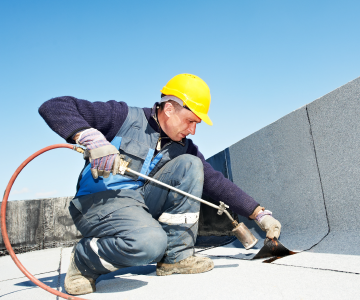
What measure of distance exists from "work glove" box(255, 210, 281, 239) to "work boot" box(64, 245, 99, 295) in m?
1.11

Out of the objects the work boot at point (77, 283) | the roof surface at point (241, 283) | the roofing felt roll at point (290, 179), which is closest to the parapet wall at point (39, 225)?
the roof surface at point (241, 283)

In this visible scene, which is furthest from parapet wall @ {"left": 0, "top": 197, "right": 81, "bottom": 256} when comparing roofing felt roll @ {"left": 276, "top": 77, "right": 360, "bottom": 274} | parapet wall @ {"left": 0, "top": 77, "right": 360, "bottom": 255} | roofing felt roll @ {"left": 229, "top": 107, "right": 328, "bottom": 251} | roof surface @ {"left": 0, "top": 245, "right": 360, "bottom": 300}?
roofing felt roll @ {"left": 276, "top": 77, "right": 360, "bottom": 274}

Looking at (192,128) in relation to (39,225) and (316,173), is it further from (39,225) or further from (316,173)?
(39,225)

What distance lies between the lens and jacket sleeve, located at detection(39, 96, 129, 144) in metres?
1.46

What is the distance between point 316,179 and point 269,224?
50 cm

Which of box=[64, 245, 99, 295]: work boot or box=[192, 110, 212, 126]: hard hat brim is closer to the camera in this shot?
box=[64, 245, 99, 295]: work boot

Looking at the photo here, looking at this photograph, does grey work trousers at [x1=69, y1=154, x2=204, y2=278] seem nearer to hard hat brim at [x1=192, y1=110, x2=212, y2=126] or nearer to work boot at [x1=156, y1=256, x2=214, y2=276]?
work boot at [x1=156, y1=256, x2=214, y2=276]

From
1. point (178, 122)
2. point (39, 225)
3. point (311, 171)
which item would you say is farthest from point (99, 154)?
point (39, 225)

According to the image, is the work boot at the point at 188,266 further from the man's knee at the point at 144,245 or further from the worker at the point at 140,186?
the man's knee at the point at 144,245

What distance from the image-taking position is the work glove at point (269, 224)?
6.04 feet

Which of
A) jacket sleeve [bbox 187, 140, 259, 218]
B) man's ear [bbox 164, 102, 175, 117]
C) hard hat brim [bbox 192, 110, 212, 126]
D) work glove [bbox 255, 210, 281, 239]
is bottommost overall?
work glove [bbox 255, 210, 281, 239]

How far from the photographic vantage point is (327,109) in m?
1.95

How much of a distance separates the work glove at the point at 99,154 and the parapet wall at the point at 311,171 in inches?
56.1

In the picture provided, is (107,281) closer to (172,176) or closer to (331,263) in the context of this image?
(172,176)
